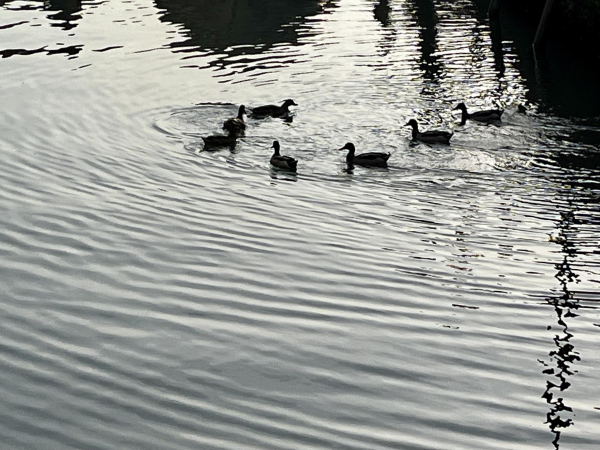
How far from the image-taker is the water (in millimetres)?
9914

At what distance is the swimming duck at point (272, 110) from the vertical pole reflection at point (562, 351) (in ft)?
29.2

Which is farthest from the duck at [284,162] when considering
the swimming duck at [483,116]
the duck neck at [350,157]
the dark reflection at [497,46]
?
the dark reflection at [497,46]

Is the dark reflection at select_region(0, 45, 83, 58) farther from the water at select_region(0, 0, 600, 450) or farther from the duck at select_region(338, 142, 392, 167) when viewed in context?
the duck at select_region(338, 142, 392, 167)

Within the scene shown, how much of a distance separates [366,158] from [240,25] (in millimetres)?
18244

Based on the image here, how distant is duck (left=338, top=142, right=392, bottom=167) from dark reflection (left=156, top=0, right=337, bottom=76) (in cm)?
922

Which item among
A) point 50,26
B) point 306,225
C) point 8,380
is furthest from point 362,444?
point 50,26

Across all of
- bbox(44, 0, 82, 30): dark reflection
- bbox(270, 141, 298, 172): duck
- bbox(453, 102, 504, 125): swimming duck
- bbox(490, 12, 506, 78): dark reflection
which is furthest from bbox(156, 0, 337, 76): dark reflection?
bbox(270, 141, 298, 172): duck

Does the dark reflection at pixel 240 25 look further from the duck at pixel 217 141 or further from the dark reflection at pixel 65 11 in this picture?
the duck at pixel 217 141

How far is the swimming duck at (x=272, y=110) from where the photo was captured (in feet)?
73.2

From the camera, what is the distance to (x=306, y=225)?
15.5 m

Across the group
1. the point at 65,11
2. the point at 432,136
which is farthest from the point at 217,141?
the point at 65,11

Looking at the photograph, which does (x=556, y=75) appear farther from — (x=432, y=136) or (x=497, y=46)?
(x=432, y=136)

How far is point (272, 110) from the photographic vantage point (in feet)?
73.3

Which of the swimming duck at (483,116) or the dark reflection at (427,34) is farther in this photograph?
the dark reflection at (427,34)
